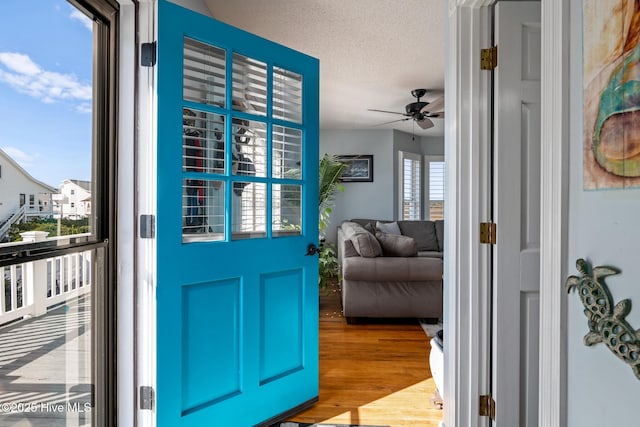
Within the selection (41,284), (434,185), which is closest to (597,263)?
(41,284)

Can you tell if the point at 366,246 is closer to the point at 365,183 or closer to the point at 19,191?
the point at 19,191

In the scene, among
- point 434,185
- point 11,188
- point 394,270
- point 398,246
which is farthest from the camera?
point 434,185

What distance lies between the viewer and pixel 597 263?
74cm

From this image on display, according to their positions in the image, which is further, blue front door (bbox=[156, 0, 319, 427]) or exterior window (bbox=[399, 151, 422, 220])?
exterior window (bbox=[399, 151, 422, 220])

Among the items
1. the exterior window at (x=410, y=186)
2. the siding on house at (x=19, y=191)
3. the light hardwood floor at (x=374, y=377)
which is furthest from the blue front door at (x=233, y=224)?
the exterior window at (x=410, y=186)

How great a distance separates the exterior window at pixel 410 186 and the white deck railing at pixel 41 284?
558 cm

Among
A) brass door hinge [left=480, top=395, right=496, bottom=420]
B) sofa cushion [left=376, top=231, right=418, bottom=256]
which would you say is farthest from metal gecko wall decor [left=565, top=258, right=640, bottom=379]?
sofa cushion [left=376, top=231, right=418, bottom=256]

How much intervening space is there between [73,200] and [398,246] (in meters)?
2.87

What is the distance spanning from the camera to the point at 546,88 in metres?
0.87

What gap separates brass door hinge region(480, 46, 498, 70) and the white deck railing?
180 cm

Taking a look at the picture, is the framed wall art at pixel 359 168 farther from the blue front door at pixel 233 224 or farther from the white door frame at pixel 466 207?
the white door frame at pixel 466 207

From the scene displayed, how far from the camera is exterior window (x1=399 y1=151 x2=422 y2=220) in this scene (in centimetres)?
663

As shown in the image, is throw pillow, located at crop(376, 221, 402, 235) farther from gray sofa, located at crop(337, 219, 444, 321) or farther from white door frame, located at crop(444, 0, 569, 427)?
white door frame, located at crop(444, 0, 569, 427)

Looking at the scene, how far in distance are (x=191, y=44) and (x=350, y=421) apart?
2.07 m
